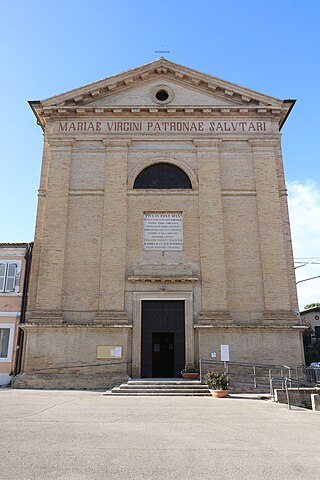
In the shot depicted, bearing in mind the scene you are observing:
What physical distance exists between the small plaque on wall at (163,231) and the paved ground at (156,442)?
28.6 feet

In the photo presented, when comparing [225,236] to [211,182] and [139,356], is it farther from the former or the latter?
[139,356]

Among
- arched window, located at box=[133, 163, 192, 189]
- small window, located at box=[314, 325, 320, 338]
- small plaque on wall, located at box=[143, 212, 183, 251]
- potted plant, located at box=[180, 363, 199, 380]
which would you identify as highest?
arched window, located at box=[133, 163, 192, 189]

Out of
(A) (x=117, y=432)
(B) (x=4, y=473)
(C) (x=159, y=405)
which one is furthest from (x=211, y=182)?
(B) (x=4, y=473)

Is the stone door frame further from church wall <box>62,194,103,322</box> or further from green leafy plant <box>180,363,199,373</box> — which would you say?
church wall <box>62,194,103,322</box>

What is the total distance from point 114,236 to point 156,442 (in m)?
12.8

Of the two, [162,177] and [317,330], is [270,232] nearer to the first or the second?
[162,177]

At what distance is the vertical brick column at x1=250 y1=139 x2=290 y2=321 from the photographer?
1794 cm

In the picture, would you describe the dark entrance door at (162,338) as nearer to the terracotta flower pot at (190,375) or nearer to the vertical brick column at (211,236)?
the terracotta flower pot at (190,375)

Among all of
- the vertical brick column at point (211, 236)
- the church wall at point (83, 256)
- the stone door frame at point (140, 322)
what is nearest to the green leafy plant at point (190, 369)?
the stone door frame at point (140, 322)

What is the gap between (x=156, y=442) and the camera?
22.2 feet

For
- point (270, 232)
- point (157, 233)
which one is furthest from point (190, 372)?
point (270, 232)

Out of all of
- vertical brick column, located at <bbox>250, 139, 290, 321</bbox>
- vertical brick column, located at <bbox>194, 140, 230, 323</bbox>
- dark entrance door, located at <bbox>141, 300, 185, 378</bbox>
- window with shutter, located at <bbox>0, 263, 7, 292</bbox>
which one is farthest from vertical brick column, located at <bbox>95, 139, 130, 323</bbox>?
vertical brick column, located at <bbox>250, 139, 290, 321</bbox>

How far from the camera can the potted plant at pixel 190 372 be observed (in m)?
16.2

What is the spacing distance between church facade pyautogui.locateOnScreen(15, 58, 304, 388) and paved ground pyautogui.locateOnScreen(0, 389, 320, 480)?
606cm
